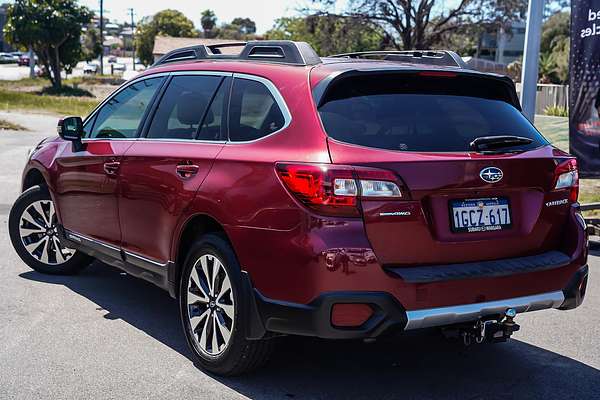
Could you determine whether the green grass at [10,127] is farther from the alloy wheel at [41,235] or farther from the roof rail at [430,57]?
the roof rail at [430,57]

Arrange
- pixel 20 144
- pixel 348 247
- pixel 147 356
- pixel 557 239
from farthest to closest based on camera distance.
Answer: pixel 20 144 < pixel 147 356 < pixel 557 239 < pixel 348 247

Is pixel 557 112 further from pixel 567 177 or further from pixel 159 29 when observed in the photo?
pixel 159 29

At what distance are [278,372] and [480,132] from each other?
1.80 meters

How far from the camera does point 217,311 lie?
14.5 ft

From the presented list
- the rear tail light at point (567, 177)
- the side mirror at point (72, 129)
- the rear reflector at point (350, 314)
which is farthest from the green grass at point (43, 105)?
the rear reflector at point (350, 314)

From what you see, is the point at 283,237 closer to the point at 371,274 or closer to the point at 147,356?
the point at 371,274

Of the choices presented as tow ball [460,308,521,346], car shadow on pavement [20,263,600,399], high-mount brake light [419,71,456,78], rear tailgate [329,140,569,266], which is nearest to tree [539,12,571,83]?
car shadow on pavement [20,263,600,399]

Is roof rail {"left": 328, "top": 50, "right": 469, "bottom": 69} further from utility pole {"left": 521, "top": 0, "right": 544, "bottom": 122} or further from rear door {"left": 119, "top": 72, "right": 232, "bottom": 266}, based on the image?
utility pole {"left": 521, "top": 0, "right": 544, "bottom": 122}

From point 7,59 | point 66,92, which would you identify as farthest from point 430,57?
point 7,59

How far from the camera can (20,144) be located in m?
18.4

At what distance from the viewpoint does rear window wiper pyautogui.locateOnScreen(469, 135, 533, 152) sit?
4180mm

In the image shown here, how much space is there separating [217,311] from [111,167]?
Answer: 1.62 meters

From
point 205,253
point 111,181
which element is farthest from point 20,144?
point 205,253

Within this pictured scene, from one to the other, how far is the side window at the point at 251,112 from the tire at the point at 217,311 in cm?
62
